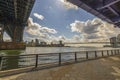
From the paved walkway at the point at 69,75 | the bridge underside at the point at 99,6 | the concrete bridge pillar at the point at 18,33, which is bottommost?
the paved walkway at the point at 69,75

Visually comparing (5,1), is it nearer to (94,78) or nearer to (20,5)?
(20,5)

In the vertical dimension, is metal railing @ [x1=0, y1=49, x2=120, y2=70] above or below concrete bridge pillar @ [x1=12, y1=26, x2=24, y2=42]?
below

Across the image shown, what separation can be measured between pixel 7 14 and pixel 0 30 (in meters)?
17.3

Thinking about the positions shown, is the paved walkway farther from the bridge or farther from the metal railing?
the bridge

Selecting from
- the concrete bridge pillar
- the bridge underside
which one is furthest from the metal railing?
the concrete bridge pillar

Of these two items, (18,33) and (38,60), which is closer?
(38,60)

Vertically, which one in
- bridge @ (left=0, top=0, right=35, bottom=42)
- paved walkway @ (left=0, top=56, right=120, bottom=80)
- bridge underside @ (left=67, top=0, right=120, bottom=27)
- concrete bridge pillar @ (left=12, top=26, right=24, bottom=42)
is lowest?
paved walkway @ (left=0, top=56, right=120, bottom=80)

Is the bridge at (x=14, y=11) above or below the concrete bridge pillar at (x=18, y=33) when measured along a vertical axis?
above

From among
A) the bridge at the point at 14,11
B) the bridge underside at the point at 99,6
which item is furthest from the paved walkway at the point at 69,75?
the bridge at the point at 14,11

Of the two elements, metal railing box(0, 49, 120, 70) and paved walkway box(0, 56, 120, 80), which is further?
metal railing box(0, 49, 120, 70)

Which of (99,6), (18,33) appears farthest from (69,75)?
(18,33)

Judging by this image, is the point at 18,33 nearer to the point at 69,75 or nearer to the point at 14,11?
the point at 14,11

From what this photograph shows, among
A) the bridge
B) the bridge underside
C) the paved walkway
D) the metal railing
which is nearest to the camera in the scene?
the paved walkway

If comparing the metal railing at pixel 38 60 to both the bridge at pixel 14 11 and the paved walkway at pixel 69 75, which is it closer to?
the paved walkway at pixel 69 75
